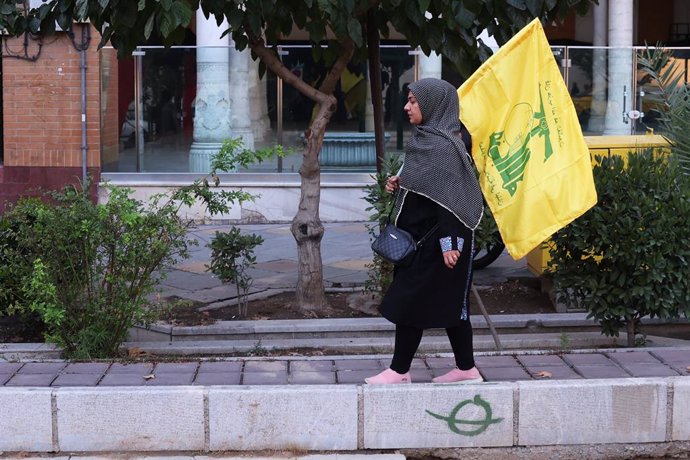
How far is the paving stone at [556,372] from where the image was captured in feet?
19.4

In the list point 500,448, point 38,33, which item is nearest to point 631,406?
point 500,448

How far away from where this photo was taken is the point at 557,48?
13297 millimetres

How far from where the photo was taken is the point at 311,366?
20.3 feet

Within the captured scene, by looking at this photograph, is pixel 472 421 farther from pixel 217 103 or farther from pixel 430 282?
pixel 217 103

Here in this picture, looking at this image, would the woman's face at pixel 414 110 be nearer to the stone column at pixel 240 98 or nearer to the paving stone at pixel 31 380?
the paving stone at pixel 31 380

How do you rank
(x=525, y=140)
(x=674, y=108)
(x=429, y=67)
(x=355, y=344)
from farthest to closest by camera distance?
(x=429, y=67) → (x=674, y=108) → (x=355, y=344) → (x=525, y=140)

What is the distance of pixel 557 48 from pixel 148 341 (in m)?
7.83

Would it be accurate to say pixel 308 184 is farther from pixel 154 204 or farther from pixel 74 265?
pixel 74 265

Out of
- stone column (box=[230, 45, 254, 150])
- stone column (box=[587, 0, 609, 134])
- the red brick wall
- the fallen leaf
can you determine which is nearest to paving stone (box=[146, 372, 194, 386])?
the fallen leaf

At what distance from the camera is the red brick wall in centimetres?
1320

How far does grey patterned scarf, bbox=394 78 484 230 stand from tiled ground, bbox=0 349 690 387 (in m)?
1.10

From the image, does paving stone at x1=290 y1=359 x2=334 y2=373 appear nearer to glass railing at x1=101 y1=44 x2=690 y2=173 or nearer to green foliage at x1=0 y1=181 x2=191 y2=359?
green foliage at x1=0 y1=181 x2=191 y2=359

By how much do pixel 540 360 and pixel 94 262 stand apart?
2745 mm

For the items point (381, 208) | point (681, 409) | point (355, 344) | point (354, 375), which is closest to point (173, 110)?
point (381, 208)
